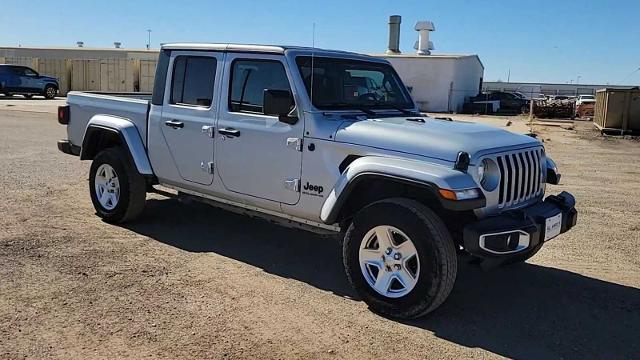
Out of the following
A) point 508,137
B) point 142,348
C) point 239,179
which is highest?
point 508,137

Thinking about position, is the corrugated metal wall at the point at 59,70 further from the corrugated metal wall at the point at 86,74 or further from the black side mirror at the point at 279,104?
the black side mirror at the point at 279,104

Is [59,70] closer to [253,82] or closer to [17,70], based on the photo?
[17,70]

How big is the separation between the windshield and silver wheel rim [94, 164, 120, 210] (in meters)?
2.67

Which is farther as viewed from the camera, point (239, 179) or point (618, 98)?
point (618, 98)

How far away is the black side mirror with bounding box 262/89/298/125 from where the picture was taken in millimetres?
4891

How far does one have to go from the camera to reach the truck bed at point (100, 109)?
21.1 ft

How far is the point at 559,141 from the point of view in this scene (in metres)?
19.1

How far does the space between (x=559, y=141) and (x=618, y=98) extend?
424cm

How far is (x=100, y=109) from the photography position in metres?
6.95

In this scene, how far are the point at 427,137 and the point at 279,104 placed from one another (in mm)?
1255

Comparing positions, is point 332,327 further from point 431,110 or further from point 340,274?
point 431,110

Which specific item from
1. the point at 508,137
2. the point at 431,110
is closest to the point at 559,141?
the point at 508,137

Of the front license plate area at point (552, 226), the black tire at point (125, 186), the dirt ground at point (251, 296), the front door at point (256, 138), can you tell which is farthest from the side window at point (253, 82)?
the front license plate area at point (552, 226)

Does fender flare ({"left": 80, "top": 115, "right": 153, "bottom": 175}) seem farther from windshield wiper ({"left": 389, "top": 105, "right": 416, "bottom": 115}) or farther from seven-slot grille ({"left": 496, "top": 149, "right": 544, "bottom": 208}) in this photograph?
seven-slot grille ({"left": 496, "top": 149, "right": 544, "bottom": 208})
